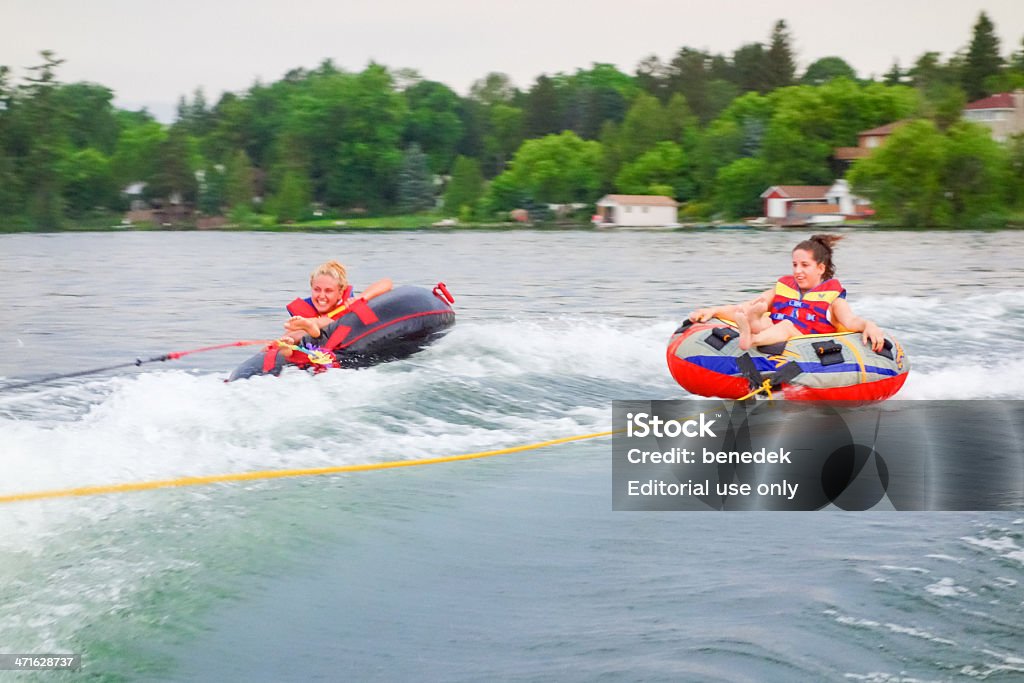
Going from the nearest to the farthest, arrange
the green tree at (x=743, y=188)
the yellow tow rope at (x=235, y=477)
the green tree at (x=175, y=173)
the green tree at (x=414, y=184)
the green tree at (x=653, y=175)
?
the yellow tow rope at (x=235, y=477) → the green tree at (x=743, y=188) → the green tree at (x=653, y=175) → the green tree at (x=175, y=173) → the green tree at (x=414, y=184)

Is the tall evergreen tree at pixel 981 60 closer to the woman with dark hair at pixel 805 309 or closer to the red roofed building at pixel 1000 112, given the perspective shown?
the red roofed building at pixel 1000 112

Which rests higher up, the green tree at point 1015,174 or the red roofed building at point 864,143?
the red roofed building at point 864,143

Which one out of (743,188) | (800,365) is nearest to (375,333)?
(800,365)

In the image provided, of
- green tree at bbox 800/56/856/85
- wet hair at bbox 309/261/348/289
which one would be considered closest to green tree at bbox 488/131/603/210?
green tree at bbox 800/56/856/85

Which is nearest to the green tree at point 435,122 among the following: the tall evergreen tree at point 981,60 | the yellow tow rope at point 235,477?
the tall evergreen tree at point 981,60

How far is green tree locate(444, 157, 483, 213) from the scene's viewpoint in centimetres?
4944

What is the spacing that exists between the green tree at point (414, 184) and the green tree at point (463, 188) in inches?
33.0

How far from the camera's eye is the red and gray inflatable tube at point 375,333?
7523mm

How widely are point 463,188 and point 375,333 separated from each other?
43079mm

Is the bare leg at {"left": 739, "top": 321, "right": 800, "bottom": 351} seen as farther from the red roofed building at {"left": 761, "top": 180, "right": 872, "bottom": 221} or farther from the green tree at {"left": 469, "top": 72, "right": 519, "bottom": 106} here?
the green tree at {"left": 469, "top": 72, "right": 519, "bottom": 106}

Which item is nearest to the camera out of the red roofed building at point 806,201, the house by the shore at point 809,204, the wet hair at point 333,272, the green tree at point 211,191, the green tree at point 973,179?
the wet hair at point 333,272

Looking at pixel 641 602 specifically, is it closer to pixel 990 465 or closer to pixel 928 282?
pixel 990 465

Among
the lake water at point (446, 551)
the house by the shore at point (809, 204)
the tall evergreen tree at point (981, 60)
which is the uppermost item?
the tall evergreen tree at point (981, 60)

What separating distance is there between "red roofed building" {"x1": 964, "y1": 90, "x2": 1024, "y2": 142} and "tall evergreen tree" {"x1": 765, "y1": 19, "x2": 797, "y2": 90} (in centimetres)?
1344
